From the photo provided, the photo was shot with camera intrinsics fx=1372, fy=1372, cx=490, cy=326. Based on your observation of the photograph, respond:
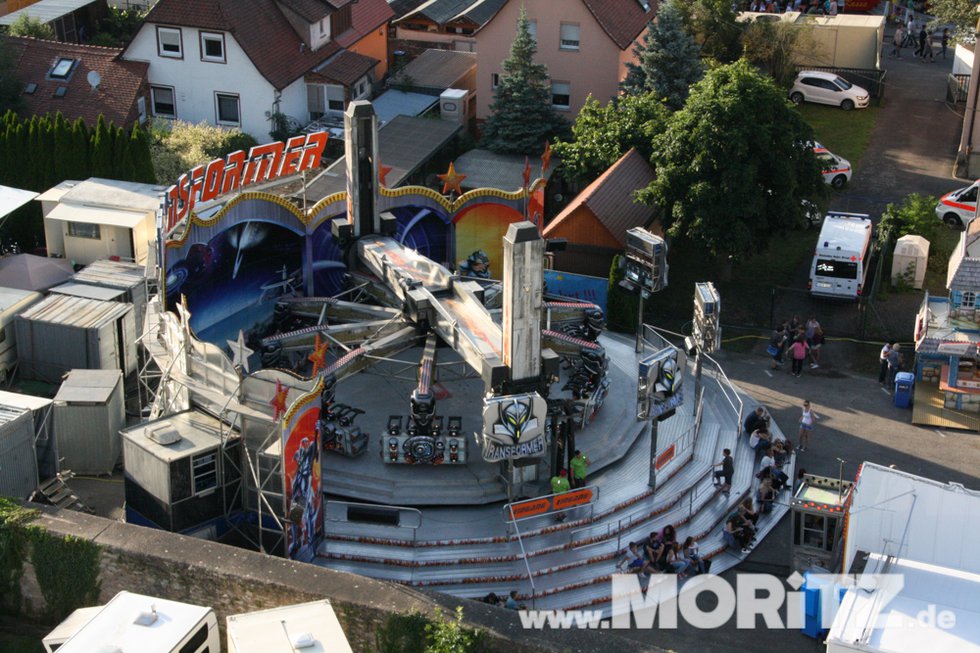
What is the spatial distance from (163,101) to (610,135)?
68.0ft

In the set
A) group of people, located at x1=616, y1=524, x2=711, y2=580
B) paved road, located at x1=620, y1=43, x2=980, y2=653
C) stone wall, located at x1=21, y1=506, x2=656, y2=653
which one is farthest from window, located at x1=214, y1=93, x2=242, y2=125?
group of people, located at x1=616, y1=524, x2=711, y2=580

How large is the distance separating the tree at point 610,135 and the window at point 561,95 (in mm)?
7334

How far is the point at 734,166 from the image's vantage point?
149 feet

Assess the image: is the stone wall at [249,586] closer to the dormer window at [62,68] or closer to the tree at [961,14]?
the dormer window at [62,68]

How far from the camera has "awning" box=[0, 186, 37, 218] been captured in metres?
44.5

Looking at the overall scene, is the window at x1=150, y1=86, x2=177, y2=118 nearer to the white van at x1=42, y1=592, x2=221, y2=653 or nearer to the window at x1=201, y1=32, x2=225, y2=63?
the window at x1=201, y1=32, x2=225, y2=63

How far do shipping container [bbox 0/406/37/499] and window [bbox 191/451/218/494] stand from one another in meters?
4.52

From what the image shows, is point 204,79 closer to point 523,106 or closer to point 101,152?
point 101,152

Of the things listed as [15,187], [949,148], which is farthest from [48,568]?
[949,148]

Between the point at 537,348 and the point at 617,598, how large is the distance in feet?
21.0

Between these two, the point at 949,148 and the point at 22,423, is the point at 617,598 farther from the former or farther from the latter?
the point at 949,148

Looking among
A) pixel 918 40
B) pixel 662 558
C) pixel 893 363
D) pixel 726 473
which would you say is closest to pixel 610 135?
pixel 893 363

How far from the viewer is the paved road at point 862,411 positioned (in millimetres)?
32281

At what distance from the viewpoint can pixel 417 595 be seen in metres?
28.2
